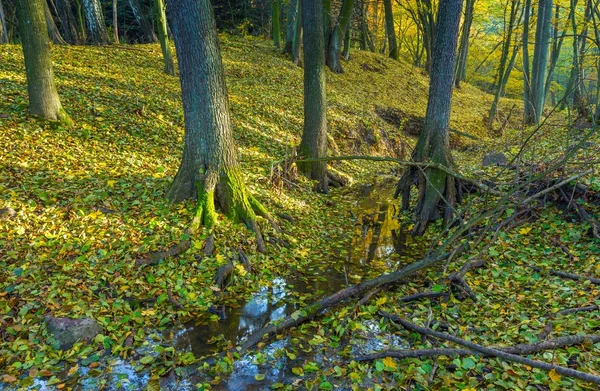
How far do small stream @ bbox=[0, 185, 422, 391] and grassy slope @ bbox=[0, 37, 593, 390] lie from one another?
A: 30 cm

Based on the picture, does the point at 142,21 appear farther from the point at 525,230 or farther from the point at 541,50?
the point at 525,230

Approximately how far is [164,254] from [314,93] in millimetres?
6214

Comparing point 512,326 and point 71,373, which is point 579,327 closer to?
point 512,326

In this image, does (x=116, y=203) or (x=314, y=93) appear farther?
(x=314, y=93)

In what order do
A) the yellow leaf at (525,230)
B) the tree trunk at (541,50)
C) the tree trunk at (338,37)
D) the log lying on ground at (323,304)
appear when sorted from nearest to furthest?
the log lying on ground at (323,304)
the yellow leaf at (525,230)
the tree trunk at (541,50)
the tree trunk at (338,37)

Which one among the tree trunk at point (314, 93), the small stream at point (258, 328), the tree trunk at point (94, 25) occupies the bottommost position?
the small stream at point (258, 328)

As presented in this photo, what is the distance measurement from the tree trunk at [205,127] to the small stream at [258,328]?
124cm

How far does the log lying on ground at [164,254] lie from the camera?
543 cm

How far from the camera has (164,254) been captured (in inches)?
221

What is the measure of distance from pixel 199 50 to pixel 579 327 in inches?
256

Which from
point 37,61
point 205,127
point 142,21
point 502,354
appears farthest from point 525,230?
point 142,21

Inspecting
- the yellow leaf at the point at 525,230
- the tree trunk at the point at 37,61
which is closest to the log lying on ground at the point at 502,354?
the yellow leaf at the point at 525,230

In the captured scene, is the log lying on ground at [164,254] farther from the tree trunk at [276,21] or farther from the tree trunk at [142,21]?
the tree trunk at [142,21]

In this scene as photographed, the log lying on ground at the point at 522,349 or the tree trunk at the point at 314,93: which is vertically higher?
the tree trunk at the point at 314,93
